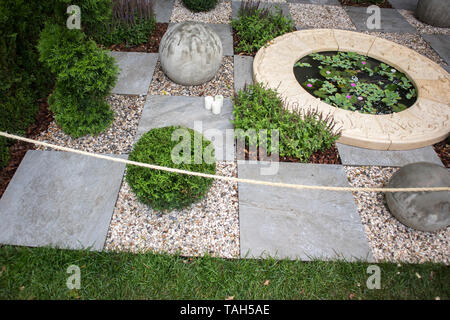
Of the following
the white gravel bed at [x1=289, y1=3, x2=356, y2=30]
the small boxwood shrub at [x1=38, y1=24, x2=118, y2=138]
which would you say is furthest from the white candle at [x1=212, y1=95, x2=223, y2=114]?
the white gravel bed at [x1=289, y1=3, x2=356, y2=30]

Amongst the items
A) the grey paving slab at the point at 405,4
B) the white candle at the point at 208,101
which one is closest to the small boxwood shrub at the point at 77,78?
the white candle at the point at 208,101

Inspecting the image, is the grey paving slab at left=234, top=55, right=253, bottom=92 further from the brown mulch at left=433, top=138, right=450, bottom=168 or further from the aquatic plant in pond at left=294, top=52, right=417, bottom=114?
the brown mulch at left=433, top=138, right=450, bottom=168

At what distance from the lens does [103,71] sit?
380 centimetres

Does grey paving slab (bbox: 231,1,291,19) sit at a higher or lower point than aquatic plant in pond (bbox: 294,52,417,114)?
higher

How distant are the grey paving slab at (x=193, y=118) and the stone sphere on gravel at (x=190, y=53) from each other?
1.36 feet

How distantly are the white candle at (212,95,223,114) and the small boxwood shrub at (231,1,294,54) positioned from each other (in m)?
1.93

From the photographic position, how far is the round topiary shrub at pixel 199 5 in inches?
276

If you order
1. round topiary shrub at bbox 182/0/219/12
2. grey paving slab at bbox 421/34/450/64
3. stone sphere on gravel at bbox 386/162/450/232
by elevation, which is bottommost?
stone sphere on gravel at bbox 386/162/450/232

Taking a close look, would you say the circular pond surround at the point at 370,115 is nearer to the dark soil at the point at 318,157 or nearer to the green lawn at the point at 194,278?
the dark soil at the point at 318,157

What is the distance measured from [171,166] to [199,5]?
5356 millimetres

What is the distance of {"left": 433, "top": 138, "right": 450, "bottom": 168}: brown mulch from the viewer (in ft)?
14.3

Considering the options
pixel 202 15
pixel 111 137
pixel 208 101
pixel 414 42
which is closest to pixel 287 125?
pixel 208 101
